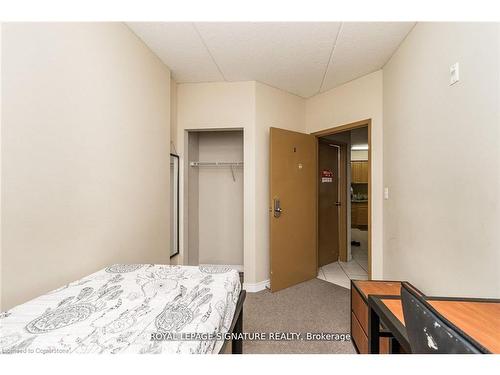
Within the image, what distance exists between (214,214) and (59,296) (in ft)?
7.99

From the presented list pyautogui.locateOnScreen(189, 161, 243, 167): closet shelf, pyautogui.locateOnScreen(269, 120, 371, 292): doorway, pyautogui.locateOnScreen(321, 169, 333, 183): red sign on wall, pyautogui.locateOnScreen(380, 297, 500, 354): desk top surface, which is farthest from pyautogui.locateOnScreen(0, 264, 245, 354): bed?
pyautogui.locateOnScreen(321, 169, 333, 183): red sign on wall

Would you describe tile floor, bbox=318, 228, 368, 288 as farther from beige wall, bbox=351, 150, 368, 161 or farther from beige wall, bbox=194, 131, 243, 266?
beige wall, bbox=351, 150, 368, 161

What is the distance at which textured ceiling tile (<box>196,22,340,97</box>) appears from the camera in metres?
1.84

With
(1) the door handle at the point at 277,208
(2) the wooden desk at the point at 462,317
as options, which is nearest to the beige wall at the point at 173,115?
(1) the door handle at the point at 277,208

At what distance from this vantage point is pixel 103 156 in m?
1.55

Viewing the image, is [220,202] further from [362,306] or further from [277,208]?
[362,306]

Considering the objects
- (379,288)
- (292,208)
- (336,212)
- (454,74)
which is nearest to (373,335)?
(379,288)

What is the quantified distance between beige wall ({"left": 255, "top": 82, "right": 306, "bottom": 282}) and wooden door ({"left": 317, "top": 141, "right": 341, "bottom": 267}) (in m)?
0.98

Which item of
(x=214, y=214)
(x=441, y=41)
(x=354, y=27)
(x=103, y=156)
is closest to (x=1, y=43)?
(x=103, y=156)

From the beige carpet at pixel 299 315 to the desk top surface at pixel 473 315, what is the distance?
0.98 m

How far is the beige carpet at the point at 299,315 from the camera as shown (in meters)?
1.71
